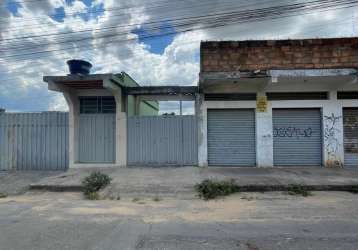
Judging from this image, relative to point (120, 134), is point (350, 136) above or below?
below

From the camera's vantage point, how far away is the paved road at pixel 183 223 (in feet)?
15.6

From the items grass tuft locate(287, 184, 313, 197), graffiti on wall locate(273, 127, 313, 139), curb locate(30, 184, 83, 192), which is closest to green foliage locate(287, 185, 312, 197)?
grass tuft locate(287, 184, 313, 197)

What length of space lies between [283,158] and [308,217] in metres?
7.37

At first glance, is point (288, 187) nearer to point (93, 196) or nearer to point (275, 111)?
point (275, 111)

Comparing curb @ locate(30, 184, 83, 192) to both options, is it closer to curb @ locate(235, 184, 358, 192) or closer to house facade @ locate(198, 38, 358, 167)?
curb @ locate(235, 184, 358, 192)

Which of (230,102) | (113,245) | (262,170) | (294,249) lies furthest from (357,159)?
(113,245)

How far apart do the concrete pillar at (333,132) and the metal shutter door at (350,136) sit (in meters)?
0.23

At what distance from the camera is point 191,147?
13.3 metres

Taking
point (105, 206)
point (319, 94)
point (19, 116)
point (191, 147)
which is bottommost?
point (105, 206)

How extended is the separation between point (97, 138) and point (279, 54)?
342 inches

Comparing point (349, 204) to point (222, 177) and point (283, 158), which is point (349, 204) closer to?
point (222, 177)

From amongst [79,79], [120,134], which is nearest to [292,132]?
[120,134]

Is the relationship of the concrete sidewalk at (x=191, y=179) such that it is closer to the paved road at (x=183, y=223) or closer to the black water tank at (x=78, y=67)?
the paved road at (x=183, y=223)

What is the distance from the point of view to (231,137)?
530 inches
